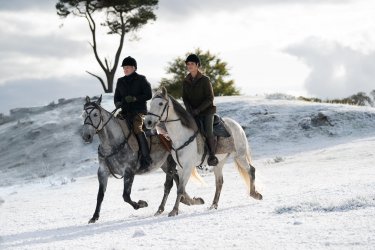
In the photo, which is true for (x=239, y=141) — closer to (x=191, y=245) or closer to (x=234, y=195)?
(x=234, y=195)

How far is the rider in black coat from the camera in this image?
1184cm

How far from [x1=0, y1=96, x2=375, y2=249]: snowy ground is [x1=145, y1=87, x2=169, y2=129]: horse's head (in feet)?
5.41

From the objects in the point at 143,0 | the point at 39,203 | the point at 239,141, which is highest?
the point at 143,0

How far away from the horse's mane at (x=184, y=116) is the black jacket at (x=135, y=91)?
110cm

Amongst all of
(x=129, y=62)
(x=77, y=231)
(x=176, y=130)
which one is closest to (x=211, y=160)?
(x=176, y=130)

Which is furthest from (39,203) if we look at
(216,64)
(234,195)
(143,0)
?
(216,64)

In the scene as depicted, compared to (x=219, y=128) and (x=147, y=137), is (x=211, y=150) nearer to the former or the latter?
(x=219, y=128)

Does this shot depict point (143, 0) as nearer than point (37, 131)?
No

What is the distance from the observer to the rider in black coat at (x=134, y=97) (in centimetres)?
1184

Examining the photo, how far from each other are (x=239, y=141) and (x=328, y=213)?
145 inches

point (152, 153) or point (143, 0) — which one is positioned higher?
point (143, 0)

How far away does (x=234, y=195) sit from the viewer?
14.1 metres

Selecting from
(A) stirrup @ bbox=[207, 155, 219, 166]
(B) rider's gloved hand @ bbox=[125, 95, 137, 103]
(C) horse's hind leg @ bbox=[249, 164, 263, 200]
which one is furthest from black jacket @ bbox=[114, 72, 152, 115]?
(C) horse's hind leg @ bbox=[249, 164, 263, 200]

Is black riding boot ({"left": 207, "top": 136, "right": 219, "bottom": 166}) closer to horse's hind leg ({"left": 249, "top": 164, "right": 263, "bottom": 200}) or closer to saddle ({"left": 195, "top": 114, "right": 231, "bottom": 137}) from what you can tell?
saddle ({"left": 195, "top": 114, "right": 231, "bottom": 137})
